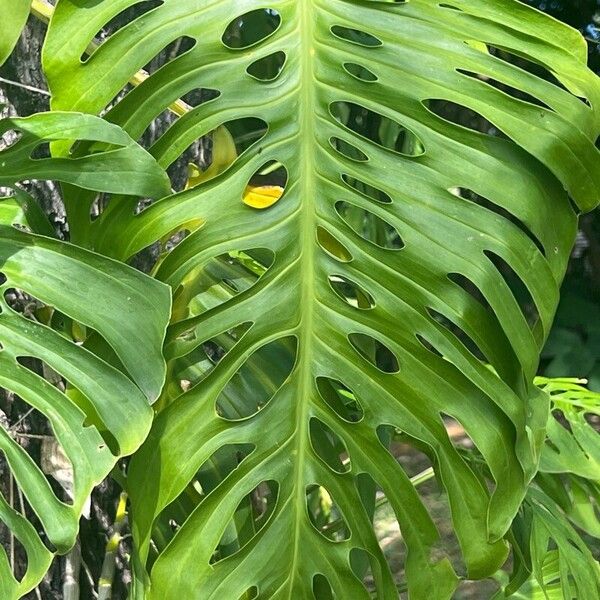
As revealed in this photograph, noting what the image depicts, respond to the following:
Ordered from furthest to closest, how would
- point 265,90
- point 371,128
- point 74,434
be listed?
point 371,128
point 265,90
point 74,434

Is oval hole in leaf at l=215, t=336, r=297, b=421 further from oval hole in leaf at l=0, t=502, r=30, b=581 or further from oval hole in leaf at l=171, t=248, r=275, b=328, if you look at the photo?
oval hole in leaf at l=0, t=502, r=30, b=581

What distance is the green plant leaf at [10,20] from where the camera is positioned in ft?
1.67

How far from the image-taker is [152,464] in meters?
0.58

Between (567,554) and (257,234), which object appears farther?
(567,554)

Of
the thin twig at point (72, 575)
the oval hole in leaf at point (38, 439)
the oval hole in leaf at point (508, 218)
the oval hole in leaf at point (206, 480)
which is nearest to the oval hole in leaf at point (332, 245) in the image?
the oval hole in leaf at point (508, 218)

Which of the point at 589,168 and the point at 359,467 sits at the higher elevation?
the point at 589,168

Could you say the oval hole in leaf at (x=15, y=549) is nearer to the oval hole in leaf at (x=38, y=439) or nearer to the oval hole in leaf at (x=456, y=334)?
the oval hole in leaf at (x=38, y=439)

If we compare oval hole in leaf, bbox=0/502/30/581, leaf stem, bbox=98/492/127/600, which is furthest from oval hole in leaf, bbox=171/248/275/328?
oval hole in leaf, bbox=0/502/30/581

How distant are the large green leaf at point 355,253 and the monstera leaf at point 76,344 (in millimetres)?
49

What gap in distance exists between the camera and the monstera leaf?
20.2 inches

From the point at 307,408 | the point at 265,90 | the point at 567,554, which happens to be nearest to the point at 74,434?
the point at 307,408

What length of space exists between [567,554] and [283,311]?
1.60ft

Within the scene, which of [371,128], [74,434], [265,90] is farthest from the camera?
[371,128]

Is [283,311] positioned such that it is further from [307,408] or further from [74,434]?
[74,434]
